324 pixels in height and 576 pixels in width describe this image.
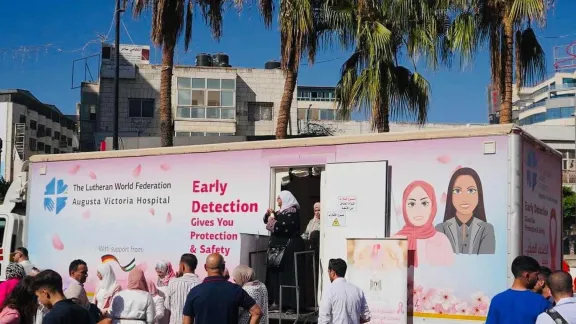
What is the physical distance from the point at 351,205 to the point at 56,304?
5.04 meters

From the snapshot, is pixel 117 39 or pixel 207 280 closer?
pixel 207 280

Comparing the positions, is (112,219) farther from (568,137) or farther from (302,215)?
(568,137)

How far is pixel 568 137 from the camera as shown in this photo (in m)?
57.0

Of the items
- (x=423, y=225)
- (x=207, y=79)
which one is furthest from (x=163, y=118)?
(x=207, y=79)

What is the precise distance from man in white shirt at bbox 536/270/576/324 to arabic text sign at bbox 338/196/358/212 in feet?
13.7

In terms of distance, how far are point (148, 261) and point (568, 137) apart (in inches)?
1960

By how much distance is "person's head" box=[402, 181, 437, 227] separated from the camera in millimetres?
9781

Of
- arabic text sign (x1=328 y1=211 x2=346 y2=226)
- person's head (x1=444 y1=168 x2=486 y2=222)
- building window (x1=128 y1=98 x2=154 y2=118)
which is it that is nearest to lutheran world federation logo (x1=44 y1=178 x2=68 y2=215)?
arabic text sign (x1=328 y1=211 x2=346 y2=226)

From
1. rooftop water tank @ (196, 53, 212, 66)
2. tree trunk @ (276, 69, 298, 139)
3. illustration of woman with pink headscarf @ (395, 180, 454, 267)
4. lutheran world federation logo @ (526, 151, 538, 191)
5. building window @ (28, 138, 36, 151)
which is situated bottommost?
illustration of woman with pink headscarf @ (395, 180, 454, 267)

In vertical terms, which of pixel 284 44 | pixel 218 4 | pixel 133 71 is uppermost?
pixel 133 71

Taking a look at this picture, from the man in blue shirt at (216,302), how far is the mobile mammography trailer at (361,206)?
2.99 metres

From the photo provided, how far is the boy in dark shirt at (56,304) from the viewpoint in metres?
5.81

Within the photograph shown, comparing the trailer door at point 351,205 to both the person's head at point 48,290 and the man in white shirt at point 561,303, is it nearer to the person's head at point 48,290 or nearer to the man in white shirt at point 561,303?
the man in white shirt at point 561,303

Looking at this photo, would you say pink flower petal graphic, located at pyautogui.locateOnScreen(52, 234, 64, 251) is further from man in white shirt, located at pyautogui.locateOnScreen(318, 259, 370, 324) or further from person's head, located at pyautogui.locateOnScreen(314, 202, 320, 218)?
man in white shirt, located at pyautogui.locateOnScreen(318, 259, 370, 324)
